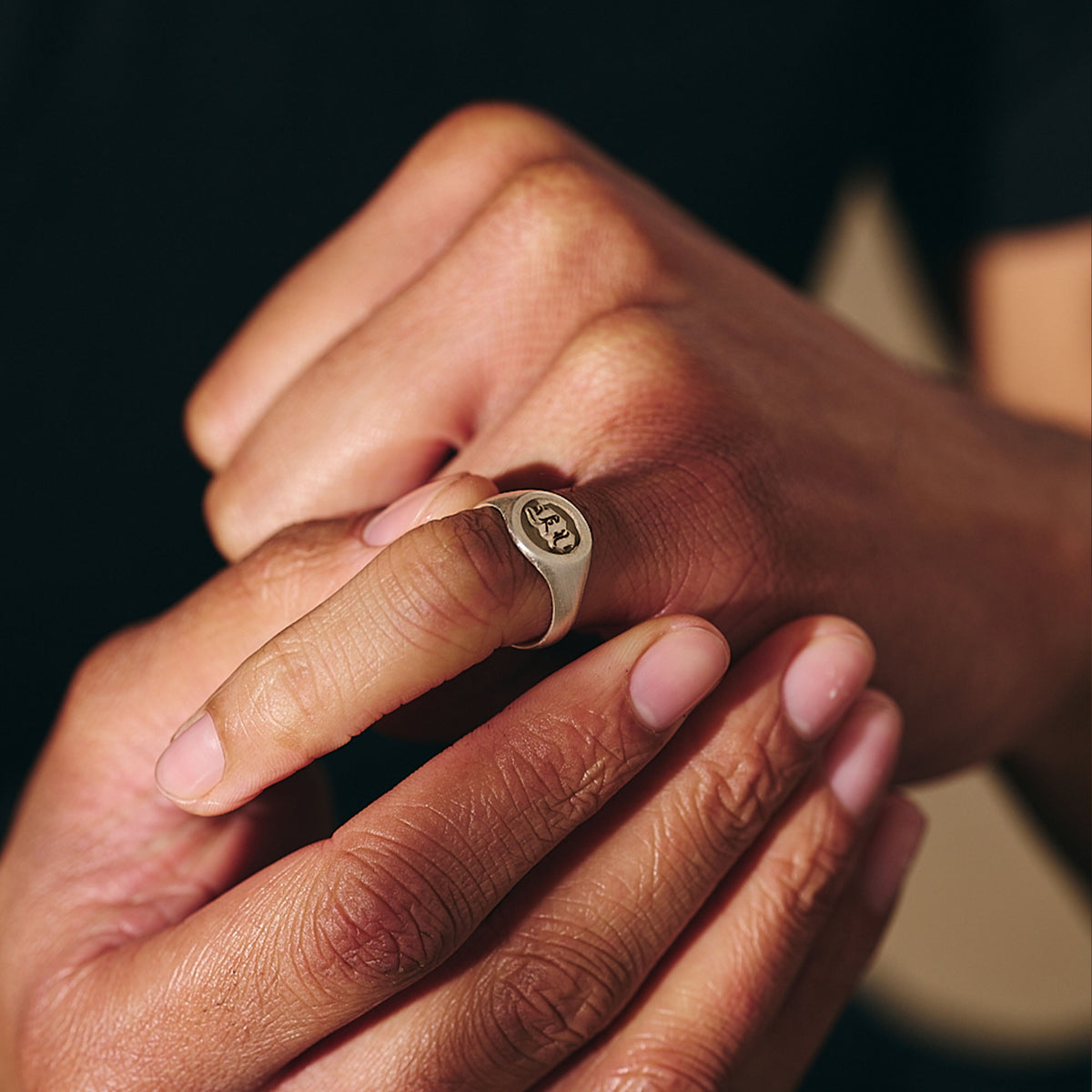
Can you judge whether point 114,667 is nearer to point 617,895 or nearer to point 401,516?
point 401,516

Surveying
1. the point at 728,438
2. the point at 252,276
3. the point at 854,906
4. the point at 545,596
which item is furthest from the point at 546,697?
the point at 252,276

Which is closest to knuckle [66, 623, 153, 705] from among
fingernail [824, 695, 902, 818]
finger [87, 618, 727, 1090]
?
finger [87, 618, 727, 1090]

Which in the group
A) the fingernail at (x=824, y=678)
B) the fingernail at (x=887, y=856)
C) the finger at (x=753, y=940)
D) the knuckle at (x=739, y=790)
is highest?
the fingernail at (x=824, y=678)

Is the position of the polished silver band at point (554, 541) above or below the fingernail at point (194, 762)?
above

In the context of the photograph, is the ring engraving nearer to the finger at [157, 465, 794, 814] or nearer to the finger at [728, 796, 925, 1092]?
the finger at [157, 465, 794, 814]

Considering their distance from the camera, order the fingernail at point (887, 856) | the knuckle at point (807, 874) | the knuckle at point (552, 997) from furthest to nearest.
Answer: the fingernail at point (887, 856), the knuckle at point (807, 874), the knuckle at point (552, 997)

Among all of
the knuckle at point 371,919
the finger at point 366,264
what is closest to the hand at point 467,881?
the knuckle at point 371,919

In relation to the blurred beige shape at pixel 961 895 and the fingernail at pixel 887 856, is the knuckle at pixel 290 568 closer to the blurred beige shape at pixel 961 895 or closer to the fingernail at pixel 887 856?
the fingernail at pixel 887 856
